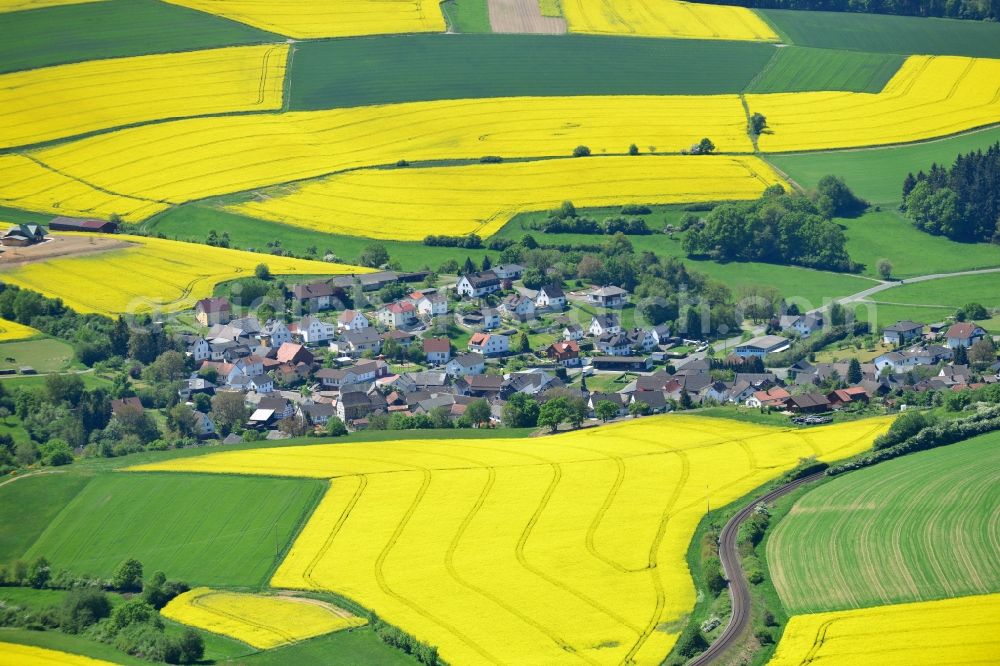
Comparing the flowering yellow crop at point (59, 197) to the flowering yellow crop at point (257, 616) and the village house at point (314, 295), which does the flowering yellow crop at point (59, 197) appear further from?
the flowering yellow crop at point (257, 616)

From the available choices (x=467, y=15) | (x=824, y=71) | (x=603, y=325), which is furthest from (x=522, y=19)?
(x=603, y=325)

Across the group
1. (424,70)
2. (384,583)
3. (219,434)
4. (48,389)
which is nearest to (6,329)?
(48,389)

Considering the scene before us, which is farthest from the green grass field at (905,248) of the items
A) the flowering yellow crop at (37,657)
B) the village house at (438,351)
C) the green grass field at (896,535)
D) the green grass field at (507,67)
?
the flowering yellow crop at (37,657)

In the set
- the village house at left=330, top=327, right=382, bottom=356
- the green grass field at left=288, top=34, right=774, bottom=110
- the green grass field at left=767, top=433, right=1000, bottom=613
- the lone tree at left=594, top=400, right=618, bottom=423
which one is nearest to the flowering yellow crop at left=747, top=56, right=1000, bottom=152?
the green grass field at left=288, top=34, right=774, bottom=110

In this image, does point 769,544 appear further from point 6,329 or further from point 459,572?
point 6,329

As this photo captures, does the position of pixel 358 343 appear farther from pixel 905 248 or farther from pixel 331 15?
pixel 331 15

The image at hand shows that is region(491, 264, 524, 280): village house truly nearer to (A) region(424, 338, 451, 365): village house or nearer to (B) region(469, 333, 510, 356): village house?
(B) region(469, 333, 510, 356): village house
